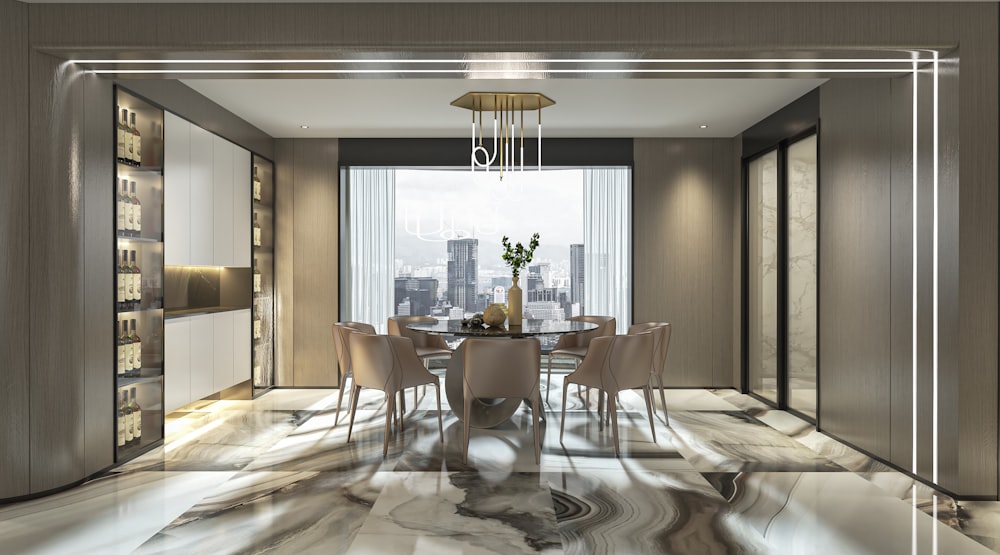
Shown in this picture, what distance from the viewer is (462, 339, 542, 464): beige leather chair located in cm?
411

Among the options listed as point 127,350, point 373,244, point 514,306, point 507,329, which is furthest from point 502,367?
point 373,244

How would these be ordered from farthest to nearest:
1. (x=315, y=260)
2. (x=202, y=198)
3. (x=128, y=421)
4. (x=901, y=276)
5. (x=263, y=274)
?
1. (x=315, y=260)
2. (x=263, y=274)
3. (x=202, y=198)
4. (x=128, y=421)
5. (x=901, y=276)

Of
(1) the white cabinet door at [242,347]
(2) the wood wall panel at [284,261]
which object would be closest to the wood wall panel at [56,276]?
(1) the white cabinet door at [242,347]

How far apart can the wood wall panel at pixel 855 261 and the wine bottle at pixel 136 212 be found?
16.4ft

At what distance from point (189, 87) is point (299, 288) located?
100 inches

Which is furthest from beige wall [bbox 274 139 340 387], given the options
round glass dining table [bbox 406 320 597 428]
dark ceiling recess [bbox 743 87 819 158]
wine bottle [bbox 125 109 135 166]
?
dark ceiling recess [bbox 743 87 819 158]

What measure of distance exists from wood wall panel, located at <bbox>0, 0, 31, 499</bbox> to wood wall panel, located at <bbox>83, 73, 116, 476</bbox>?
1.08 feet

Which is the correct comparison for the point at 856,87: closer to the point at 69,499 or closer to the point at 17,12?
the point at 17,12

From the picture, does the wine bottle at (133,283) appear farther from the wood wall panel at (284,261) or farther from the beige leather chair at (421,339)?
the wood wall panel at (284,261)

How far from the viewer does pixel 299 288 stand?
6836mm

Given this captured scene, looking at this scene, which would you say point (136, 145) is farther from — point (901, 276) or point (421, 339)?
point (901, 276)

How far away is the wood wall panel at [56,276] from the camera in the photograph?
3459 millimetres

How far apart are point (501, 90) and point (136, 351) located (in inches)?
130

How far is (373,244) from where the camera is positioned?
7895 millimetres
